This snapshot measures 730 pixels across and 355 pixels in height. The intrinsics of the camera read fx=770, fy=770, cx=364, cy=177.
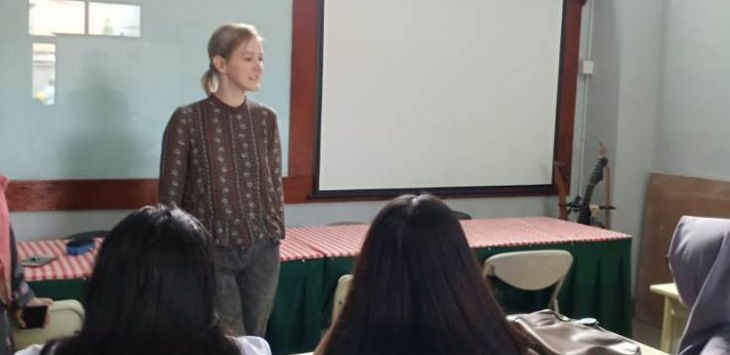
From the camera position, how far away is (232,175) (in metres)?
2.60

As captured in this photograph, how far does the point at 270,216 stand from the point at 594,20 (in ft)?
10.1

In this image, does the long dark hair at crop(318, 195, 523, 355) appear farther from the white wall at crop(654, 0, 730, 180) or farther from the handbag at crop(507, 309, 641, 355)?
the white wall at crop(654, 0, 730, 180)

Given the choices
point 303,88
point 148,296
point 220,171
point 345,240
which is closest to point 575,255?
point 345,240

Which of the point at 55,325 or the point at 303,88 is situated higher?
the point at 303,88

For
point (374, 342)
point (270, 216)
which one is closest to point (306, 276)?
point (270, 216)

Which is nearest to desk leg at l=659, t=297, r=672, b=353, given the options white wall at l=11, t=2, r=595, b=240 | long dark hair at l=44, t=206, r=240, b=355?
white wall at l=11, t=2, r=595, b=240

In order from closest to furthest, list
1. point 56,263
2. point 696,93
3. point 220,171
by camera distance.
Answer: point 220,171 → point 56,263 → point 696,93

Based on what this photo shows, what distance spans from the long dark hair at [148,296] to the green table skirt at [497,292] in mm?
1534

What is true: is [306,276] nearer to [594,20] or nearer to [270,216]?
[270,216]

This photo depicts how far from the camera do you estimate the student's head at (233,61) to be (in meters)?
2.61

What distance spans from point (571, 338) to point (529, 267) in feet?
4.35

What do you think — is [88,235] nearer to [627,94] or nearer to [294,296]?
[294,296]

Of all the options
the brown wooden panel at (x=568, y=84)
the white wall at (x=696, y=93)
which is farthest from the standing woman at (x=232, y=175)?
the white wall at (x=696, y=93)

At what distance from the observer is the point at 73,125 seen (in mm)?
3516
